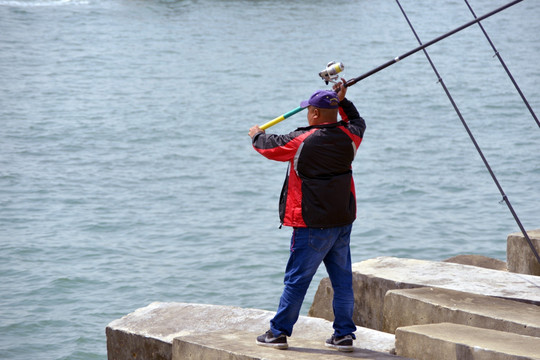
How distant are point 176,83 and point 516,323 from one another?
21853 mm

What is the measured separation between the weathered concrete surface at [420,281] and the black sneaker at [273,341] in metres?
1.29

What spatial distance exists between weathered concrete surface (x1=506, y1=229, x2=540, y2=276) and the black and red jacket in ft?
8.16

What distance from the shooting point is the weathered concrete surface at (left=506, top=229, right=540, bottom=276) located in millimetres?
6164

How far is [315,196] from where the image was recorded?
4152mm

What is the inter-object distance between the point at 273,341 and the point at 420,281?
1408 millimetres

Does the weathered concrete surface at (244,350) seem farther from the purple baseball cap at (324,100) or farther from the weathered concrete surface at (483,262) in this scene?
the weathered concrete surface at (483,262)

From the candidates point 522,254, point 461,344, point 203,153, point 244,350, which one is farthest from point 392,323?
point 203,153

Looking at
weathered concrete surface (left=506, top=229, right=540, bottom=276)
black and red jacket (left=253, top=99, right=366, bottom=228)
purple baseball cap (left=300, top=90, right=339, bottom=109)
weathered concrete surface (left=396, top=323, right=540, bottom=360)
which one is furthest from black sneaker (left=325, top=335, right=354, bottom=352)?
weathered concrete surface (left=506, top=229, right=540, bottom=276)

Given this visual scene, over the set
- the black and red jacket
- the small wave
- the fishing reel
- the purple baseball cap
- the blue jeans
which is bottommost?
the blue jeans

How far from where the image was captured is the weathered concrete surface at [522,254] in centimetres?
616

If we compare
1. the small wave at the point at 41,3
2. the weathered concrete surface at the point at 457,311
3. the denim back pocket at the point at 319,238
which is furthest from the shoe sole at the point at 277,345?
the small wave at the point at 41,3

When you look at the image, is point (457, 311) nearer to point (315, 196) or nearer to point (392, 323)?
point (392, 323)

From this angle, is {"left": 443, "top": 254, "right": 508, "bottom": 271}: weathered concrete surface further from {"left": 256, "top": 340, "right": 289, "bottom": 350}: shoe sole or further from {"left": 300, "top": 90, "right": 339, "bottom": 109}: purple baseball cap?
{"left": 300, "top": 90, "right": 339, "bottom": 109}: purple baseball cap

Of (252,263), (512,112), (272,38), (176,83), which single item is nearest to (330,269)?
(252,263)
